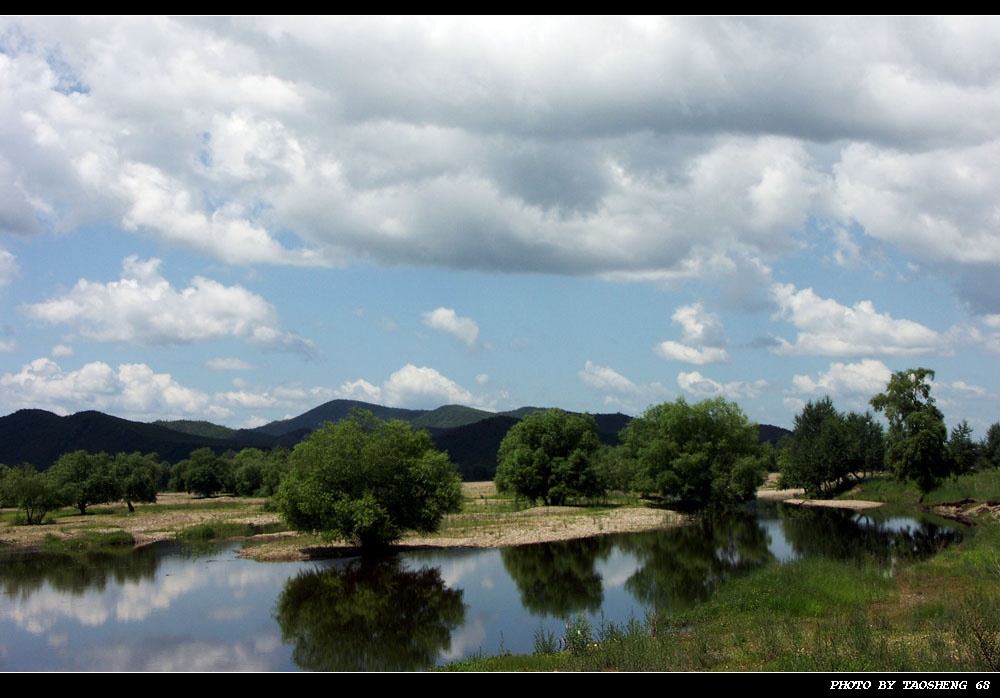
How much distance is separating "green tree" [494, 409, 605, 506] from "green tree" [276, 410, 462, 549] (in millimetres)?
34632

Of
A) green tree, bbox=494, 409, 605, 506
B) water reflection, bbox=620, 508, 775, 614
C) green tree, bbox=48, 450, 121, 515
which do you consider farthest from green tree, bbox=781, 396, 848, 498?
green tree, bbox=48, 450, 121, 515

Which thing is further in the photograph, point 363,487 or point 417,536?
point 417,536

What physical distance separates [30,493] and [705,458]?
66.3 m

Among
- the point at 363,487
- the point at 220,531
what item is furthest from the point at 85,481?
the point at 363,487

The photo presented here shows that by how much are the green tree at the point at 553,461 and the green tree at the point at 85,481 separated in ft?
148

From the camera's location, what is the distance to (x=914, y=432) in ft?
236

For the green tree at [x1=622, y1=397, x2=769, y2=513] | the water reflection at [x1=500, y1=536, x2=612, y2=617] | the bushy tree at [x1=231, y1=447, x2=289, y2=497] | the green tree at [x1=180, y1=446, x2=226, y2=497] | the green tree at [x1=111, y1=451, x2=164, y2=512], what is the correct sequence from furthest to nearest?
1. the green tree at [x1=180, y1=446, x2=226, y2=497]
2. the bushy tree at [x1=231, y1=447, x2=289, y2=497]
3. the green tree at [x1=111, y1=451, x2=164, y2=512]
4. the green tree at [x1=622, y1=397, x2=769, y2=513]
5. the water reflection at [x1=500, y1=536, x2=612, y2=617]

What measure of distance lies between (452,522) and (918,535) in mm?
→ 36629

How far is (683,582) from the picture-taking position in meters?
34.7

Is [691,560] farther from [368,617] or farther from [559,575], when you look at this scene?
[368,617]

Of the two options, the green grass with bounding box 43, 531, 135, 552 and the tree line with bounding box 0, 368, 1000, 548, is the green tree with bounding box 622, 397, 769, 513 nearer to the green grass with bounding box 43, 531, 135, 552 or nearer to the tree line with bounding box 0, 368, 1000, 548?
the tree line with bounding box 0, 368, 1000, 548

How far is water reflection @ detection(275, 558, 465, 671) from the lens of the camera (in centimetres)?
2348
